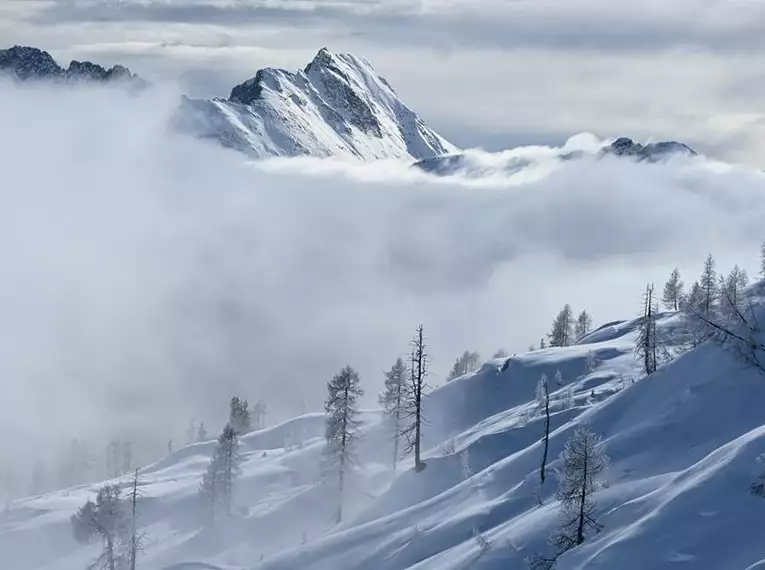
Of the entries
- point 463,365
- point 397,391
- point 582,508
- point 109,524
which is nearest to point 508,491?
point 582,508

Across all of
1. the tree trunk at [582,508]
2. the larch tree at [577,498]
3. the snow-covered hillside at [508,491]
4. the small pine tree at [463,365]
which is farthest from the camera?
the small pine tree at [463,365]

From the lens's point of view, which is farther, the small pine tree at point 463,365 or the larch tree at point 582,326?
the larch tree at point 582,326

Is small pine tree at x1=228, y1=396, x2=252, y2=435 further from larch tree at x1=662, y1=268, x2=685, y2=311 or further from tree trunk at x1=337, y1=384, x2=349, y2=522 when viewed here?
larch tree at x1=662, y1=268, x2=685, y2=311

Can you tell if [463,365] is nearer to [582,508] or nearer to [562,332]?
[562,332]

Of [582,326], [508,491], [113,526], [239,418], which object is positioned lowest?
[239,418]

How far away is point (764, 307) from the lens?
47750 millimetres

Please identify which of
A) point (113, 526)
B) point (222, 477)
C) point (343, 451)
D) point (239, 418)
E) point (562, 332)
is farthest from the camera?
point (562, 332)

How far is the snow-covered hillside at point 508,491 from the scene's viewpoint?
28938 millimetres

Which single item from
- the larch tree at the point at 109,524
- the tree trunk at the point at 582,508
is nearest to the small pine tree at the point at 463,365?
the larch tree at the point at 109,524

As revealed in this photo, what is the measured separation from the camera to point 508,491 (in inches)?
1682

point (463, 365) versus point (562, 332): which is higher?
point (562, 332)

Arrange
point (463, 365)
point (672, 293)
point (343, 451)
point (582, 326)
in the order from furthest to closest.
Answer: point (463, 365) → point (582, 326) → point (672, 293) → point (343, 451)

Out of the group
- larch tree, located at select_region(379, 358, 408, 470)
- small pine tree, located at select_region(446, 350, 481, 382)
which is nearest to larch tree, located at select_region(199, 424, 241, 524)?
larch tree, located at select_region(379, 358, 408, 470)

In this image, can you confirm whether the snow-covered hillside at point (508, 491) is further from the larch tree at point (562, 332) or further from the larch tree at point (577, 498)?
the larch tree at point (562, 332)
